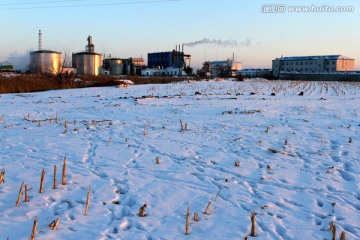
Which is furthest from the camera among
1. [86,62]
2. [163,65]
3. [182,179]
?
[163,65]

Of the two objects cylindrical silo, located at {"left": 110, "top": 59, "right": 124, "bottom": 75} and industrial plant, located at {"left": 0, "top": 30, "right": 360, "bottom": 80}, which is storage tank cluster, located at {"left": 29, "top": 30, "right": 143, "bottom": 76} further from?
cylindrical silo, located at {"left": 110, "top": 59, "right": 124, "bottom": 75}

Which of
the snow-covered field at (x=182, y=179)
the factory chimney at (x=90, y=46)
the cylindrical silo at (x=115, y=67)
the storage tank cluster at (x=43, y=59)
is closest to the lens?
the snow-covered field at (x=182, y=179)

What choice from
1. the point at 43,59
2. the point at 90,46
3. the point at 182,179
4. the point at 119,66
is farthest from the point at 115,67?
the point at 182,179

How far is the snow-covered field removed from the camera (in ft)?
12.6

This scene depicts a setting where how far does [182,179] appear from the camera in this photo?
5434 mm

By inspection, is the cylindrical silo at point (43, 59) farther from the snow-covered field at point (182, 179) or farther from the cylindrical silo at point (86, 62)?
the snow-covered field at point (182, 179)

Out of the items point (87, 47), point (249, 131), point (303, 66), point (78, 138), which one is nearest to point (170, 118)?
point (249, 131)

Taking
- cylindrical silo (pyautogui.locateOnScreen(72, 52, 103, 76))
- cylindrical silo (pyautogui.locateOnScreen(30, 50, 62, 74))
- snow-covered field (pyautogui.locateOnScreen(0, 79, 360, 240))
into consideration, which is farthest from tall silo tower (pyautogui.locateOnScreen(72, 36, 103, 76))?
snow-covered field (pyautogui.locateOnScreen(0, 79, 360, 240))

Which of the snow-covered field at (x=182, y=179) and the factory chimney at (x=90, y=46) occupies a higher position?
the factory chimney at (x=90, y=46)

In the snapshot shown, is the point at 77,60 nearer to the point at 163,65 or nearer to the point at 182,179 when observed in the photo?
the point at 163,65

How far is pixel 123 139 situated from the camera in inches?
325

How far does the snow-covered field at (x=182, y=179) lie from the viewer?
385 centimetres

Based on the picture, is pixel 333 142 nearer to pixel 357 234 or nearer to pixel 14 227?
pixel 357 234

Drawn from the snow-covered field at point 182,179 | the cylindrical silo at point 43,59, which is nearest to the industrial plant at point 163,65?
the cylindrical silo at point 43,59
